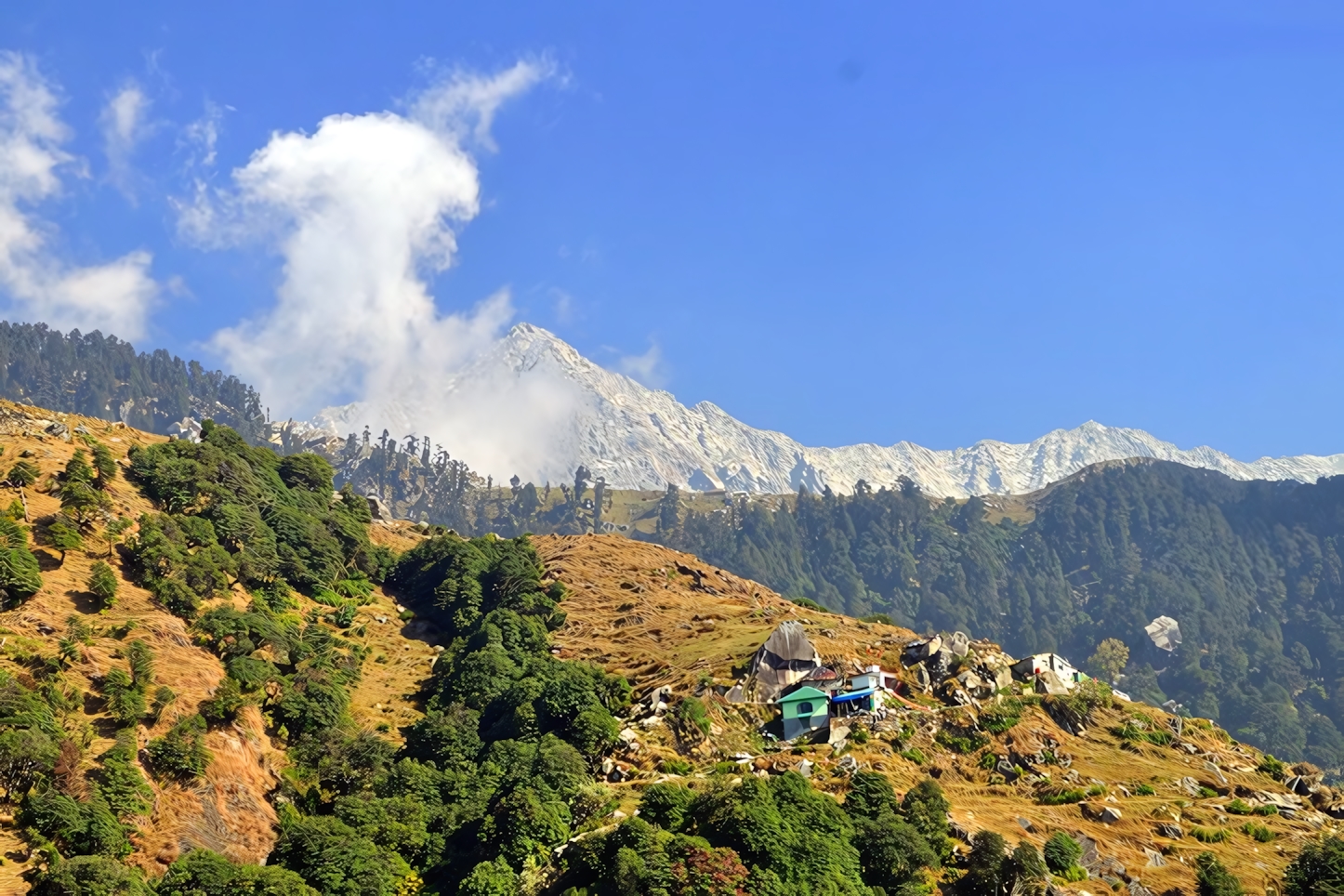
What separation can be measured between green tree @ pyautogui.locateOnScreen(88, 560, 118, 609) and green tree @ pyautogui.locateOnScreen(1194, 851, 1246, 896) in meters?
72.3

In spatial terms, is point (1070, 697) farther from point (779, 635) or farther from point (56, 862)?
point (56, 862)

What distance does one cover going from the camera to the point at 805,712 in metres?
78.6

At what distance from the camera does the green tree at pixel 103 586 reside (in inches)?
3127

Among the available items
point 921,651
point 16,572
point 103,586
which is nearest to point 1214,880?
point 921,651

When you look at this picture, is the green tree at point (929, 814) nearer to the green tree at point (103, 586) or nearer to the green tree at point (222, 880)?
the green tree at point (222, 880)

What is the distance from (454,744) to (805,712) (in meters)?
24.7

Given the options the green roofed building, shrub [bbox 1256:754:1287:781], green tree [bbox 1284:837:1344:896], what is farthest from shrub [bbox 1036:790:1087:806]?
shrub [bbox 1256:754:1287:781]

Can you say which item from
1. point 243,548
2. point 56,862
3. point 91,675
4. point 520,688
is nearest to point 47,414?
point 243,548

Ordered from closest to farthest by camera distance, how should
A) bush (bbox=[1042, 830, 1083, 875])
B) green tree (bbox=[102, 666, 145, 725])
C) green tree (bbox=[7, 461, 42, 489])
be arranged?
1. bush (bbox=[1042, 830, 1083, 875])
2. green tree (bbox=[102, 666, 145, 725])
3. green tree (bbox=[7, 461, 42, 489])

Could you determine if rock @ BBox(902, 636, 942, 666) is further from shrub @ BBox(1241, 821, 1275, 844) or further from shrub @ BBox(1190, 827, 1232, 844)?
shrub @ BBox(1241, 821, 1275, 844)

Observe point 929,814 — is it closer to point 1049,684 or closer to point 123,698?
point 1049,684

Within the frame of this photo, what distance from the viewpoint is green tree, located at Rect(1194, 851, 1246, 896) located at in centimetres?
5697

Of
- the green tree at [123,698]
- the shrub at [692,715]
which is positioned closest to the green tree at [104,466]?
the green tree at [123,698]

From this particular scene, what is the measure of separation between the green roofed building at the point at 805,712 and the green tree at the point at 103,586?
49.0m
